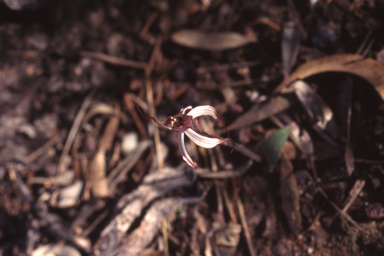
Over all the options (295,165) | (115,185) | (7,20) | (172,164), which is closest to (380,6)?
(295,165)

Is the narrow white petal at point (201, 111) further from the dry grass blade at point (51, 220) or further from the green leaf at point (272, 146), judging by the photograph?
the dry grass blade at point (51, 220)

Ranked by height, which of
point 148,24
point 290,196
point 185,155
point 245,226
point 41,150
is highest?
point 148,24

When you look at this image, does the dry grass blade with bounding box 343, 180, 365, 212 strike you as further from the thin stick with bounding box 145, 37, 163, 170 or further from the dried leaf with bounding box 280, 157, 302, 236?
the thin stick with bounding box 145, 37, 163, 170

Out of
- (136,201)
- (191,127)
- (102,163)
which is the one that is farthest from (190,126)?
(102,163)

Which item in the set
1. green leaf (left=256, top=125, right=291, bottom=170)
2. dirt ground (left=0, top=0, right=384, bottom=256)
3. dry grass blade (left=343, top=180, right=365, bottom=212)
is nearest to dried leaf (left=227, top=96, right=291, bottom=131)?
dirt ground (left=0, top=0, right=384, bottom=256)

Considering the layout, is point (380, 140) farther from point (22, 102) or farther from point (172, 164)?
point (22, 102)

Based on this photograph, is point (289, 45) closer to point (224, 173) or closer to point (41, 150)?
point (224, 173)

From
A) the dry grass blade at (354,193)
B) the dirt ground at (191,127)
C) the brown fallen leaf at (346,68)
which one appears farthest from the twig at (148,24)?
the dry grass blade at (354,193)
